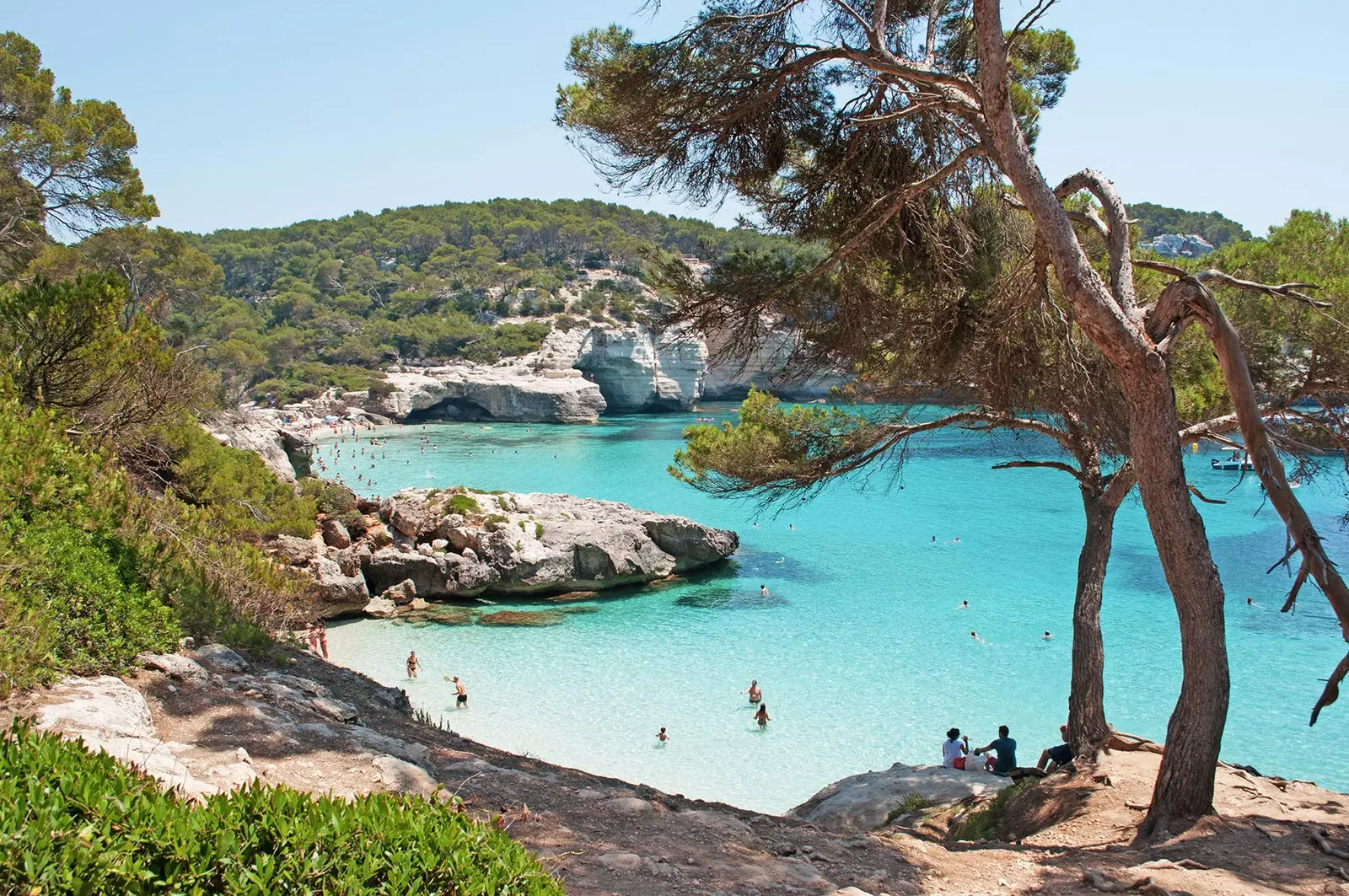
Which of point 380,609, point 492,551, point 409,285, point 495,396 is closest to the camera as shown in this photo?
point 380,609

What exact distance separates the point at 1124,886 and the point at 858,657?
1263 centimetres

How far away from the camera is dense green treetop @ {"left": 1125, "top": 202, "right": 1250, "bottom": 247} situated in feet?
235

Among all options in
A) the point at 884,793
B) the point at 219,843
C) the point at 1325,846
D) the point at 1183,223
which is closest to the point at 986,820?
the point at 884,793

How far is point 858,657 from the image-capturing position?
54.0 ft

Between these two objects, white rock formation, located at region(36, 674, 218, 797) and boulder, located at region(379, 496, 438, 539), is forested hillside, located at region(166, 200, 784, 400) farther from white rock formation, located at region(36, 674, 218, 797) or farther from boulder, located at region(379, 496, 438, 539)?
white rock formation, located at region(36, 674, 218, 797)

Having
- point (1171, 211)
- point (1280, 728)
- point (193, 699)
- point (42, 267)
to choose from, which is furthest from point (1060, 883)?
point (1171, 211)

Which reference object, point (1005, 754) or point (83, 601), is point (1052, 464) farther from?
point (83, 601)

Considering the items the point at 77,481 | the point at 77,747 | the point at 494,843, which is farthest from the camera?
the point at 77,481

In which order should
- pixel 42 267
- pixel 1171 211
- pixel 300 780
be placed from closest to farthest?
1. pixel 300 780
2. pixel 42 267
3. pixel 1171 211

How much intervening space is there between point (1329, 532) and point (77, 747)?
97.5 ft

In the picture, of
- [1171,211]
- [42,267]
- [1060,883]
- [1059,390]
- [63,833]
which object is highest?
[1171,211]

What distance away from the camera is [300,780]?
423 centimetres

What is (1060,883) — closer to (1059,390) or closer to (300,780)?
(300,780)

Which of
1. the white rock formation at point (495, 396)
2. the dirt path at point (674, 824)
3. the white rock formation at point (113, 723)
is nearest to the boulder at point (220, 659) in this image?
the dirt path at point (674, 824)
